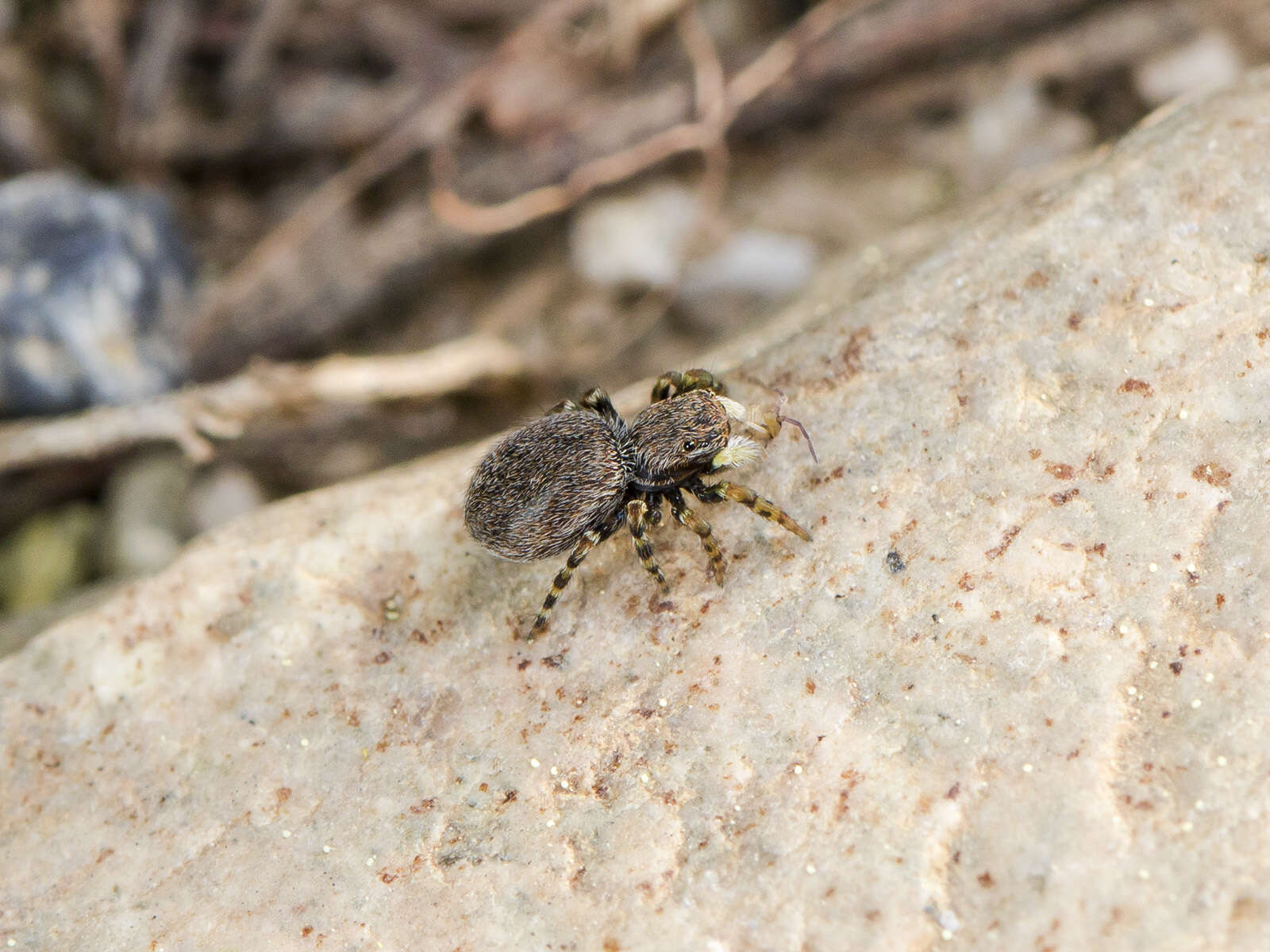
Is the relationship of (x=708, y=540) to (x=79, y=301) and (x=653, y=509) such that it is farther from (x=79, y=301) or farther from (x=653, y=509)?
(x=79, y=301)

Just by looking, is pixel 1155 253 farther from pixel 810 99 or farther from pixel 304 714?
pixel 304 714

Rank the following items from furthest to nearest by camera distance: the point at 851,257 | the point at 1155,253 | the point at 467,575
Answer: the point at 851,257 < the point at 467,575 < the point at 1155,253

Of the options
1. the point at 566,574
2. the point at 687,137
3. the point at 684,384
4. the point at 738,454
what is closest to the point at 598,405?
the point at 684,384

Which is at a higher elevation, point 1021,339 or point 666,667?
point 1021,339

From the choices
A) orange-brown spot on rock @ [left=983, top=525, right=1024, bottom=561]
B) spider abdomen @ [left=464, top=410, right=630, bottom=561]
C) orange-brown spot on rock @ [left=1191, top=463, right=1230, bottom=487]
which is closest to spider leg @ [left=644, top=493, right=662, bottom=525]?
spider abdomen @ [left=464, top=410, right=630, bottom=561]

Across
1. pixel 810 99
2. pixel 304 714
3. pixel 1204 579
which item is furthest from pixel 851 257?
pixel 304 714

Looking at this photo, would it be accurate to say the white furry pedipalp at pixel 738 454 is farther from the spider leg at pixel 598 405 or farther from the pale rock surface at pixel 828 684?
the spider leg at pixel 598 405

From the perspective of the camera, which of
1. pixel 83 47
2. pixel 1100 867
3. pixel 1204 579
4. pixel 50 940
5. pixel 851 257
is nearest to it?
pixel 1100 867

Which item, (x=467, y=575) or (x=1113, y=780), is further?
(x=467, y=575)
